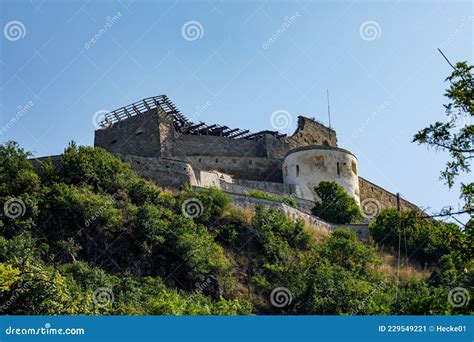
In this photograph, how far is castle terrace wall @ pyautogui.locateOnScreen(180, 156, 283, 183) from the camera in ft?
138

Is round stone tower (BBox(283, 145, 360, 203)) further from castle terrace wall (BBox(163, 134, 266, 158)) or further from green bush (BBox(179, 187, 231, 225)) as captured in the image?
green bush (BBox(179, 187, 231, 225))

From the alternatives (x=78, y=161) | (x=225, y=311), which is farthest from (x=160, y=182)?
(x=225, y=311)

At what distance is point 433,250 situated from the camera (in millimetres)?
36219

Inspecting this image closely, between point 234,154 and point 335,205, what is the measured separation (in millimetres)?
6725

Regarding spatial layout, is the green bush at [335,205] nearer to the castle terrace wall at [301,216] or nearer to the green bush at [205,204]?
the castle terrace wall at [301,216]

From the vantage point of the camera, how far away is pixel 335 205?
128 feet

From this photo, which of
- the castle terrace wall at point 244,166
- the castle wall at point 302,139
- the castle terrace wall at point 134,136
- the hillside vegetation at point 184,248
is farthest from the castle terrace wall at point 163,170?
the castle wall at point 302,139

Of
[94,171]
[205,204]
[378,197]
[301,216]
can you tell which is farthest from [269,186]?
[94,171]

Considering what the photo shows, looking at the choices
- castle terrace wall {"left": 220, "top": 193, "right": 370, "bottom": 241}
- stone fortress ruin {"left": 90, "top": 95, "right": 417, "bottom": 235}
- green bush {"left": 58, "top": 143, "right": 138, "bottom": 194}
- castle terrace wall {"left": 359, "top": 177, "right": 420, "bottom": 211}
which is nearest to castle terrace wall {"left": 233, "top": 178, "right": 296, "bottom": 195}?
stone fortress ruin {"left": 90, "top": 95, "right": 417, "bottom": 235}

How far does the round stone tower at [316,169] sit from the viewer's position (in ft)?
138

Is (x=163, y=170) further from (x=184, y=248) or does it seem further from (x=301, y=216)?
(x=184, y=248)

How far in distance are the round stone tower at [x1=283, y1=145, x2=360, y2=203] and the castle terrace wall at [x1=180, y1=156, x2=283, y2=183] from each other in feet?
2.23

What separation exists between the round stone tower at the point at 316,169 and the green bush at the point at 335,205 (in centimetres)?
181

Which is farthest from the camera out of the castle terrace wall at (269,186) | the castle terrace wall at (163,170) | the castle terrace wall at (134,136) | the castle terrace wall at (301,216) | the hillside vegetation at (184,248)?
the castle terrace wall at (134,136)
